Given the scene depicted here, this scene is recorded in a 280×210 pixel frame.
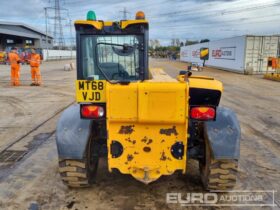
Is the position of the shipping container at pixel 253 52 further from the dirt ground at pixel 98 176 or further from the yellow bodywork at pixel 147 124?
the yellow bodywork at pixel 147 124

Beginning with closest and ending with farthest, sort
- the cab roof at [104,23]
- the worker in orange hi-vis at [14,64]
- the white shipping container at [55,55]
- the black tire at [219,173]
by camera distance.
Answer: the black tire at [219,173], the cab roof at [104,23], the worker in orange hi-vis at [14,64], the white shipping container at [55,55]

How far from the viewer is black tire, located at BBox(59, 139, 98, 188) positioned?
3855 mm

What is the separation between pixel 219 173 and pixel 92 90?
1892 millimetres

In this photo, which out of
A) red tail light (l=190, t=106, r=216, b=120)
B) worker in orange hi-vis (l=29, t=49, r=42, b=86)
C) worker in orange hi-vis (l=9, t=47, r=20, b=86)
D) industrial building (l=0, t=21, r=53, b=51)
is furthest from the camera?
industrial building (l=0, t=21, r=53, b=51)

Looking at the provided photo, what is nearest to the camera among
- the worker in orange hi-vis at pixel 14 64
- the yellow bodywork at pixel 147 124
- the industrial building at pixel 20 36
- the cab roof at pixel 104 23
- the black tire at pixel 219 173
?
the yellow bodywork at pixel 147 124

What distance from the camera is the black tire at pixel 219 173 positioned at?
377cm

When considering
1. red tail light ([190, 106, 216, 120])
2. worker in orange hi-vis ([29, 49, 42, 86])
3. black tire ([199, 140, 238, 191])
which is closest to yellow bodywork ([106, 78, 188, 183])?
red tail light ([190, 106, 216, 120])

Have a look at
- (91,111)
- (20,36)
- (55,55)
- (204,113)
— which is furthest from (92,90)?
(20,36)

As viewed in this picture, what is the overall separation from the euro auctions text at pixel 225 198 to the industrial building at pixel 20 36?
191 ft

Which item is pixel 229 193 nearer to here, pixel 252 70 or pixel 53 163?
pixel 53 163

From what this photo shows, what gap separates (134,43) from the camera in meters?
4.34

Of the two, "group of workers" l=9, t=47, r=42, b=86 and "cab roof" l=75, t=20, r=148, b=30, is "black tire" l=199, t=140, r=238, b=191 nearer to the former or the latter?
"cab roof" l=75, t=20, r=148, b=30

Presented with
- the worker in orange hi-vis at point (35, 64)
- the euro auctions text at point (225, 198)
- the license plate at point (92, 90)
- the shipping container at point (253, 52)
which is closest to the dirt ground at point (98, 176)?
the euro auctions text at point (225, 198)

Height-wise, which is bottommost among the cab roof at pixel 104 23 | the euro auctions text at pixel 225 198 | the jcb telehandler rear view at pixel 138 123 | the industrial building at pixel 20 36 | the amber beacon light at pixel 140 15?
the euro auctions text at pixel 225 198
